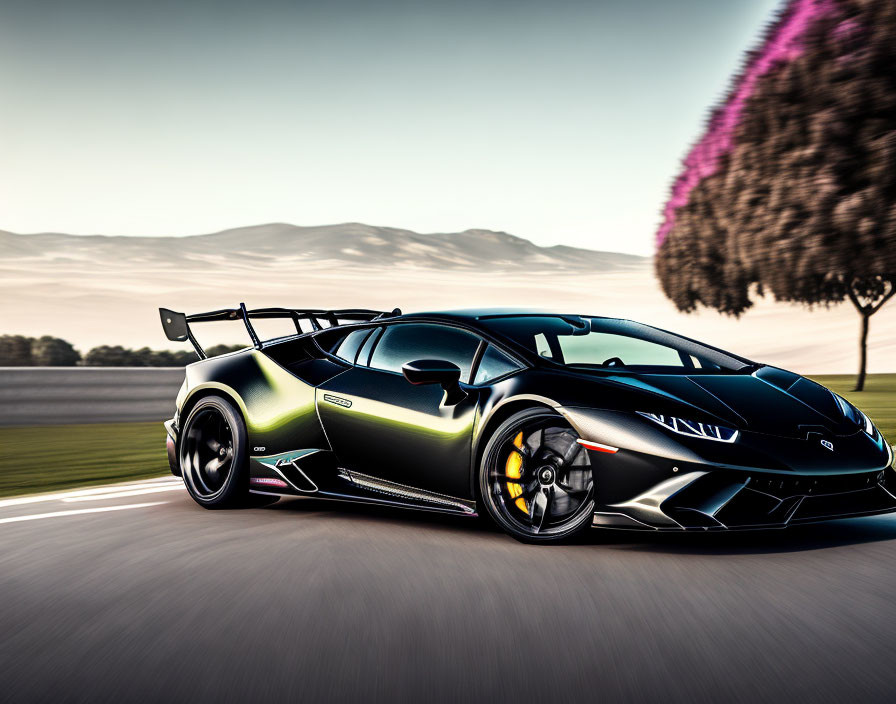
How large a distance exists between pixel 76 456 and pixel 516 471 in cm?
785

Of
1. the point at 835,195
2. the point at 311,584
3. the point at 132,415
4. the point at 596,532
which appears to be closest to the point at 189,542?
the point at 311,584

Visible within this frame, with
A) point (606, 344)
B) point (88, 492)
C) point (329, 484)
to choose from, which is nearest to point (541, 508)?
→ point (606, 344)

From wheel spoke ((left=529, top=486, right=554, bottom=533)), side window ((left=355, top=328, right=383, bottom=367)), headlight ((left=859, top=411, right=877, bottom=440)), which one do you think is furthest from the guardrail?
headlight ((left=859, top=411, right=877, bottom=440))

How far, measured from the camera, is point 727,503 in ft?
16.9

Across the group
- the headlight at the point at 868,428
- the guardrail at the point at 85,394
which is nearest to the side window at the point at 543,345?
the headlight at the point at 868,428

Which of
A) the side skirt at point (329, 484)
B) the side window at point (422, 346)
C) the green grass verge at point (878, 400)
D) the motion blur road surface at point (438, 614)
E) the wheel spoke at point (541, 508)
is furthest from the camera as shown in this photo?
the green grass verge at point (878, 400)

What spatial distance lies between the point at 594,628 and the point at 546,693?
807 millimetres

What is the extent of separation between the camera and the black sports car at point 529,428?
5.28m

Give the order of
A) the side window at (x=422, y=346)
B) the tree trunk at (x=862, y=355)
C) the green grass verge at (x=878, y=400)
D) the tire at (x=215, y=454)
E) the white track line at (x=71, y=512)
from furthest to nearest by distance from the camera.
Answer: the tree trunk at (x=862, y=355), the green grass verge at (x=878, y=400), the tire at (x=215, y=454), the white track line at (x=71, y=512), the side window at (x=422, y=346)

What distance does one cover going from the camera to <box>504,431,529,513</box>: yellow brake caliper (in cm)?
575

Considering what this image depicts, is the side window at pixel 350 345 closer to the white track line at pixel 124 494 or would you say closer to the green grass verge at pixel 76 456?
the white track line at pixel 124 494

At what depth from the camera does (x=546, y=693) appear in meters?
3.37

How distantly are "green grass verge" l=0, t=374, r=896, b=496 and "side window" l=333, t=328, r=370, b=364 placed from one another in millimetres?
3907

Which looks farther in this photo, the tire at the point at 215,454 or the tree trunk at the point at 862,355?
Answer: the tree trunk at the point at 862,355
